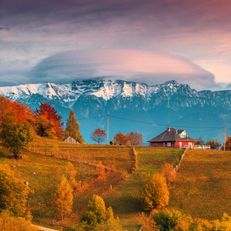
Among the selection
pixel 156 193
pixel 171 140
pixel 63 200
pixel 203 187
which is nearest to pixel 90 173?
pixel 156 193

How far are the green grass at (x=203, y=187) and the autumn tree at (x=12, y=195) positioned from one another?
2774 cm

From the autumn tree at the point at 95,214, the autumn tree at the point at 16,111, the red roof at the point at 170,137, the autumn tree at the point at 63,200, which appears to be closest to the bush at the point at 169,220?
the autumn tree at the point at 95,214

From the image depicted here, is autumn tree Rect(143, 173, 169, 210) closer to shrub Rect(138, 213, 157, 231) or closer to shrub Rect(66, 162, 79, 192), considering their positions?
shrub Rect(138, 213, 157, 231)

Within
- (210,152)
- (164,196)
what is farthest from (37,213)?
(210,152)

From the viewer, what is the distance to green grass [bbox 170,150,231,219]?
105 meters

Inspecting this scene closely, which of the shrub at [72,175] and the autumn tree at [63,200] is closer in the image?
the autumn tree at [63,200]

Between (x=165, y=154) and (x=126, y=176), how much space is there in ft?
73.9

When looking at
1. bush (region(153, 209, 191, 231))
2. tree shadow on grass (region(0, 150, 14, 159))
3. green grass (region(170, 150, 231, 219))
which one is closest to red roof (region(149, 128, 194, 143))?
green grass (region(170, 150, 231, 219))

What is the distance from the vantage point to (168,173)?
4685 inches

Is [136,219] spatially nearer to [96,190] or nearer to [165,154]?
[96,190]

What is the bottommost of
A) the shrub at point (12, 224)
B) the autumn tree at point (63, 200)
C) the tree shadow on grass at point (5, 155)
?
the shrub at point (12, 224)

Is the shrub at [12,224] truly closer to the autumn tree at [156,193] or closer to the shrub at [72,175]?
the autumn tree at [156,193]

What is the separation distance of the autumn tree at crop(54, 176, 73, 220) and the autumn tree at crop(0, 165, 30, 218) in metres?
5.30

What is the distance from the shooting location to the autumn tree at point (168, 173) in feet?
384
